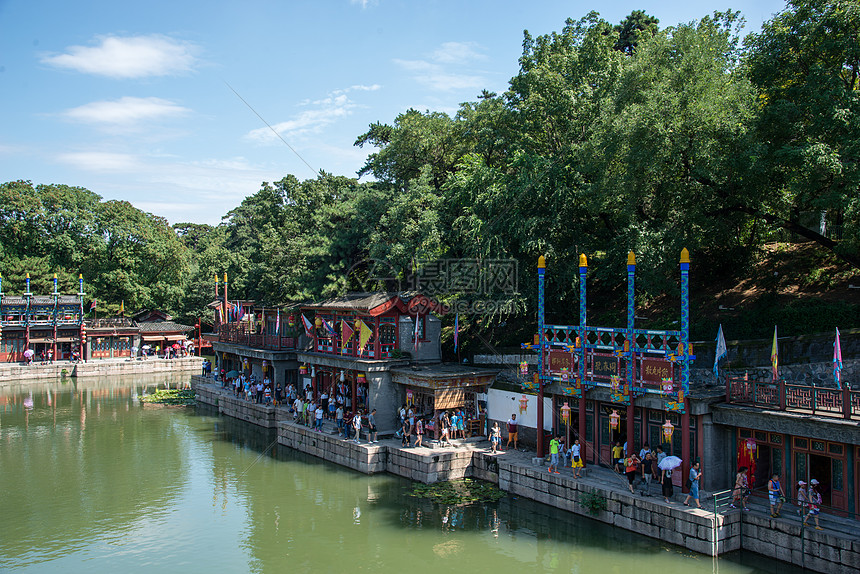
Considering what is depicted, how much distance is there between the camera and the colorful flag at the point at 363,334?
2769cm

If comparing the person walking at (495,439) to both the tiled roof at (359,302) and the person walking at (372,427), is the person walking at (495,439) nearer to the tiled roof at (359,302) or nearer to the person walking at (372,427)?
the person walking at (372,427)

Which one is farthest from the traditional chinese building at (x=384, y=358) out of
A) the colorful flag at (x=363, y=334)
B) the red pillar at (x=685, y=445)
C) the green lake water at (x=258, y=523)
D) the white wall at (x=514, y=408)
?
the red pillar at (x=685, y=445)

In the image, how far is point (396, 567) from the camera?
17094 mm

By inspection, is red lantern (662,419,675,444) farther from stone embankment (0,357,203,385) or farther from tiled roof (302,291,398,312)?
stone embankment (0,357,203,385)

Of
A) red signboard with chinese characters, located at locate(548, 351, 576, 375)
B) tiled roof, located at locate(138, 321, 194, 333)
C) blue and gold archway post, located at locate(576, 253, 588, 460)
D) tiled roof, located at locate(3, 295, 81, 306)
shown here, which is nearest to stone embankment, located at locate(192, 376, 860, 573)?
blue and gold archway post, located at locate(576, 253, 588, 460)

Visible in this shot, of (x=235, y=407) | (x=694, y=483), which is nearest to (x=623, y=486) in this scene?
(x=694, y=483)

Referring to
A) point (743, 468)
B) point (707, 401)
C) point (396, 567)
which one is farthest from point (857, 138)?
point (396, 567)

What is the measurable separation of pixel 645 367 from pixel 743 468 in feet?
12.4

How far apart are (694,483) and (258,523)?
43.8 feet

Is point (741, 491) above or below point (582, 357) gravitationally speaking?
below

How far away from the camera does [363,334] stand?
27.8 meters

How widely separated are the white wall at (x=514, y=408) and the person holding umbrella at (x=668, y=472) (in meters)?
5.40

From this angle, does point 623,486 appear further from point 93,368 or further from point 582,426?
point 93,368

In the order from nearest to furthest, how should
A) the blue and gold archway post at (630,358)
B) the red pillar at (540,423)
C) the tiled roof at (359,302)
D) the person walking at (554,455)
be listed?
1. the blue and gold archway post at (630,358)
2. the person walking at (554,455)
3. the red pillar at (540,423)
4. the tiled roof at (359,302)
